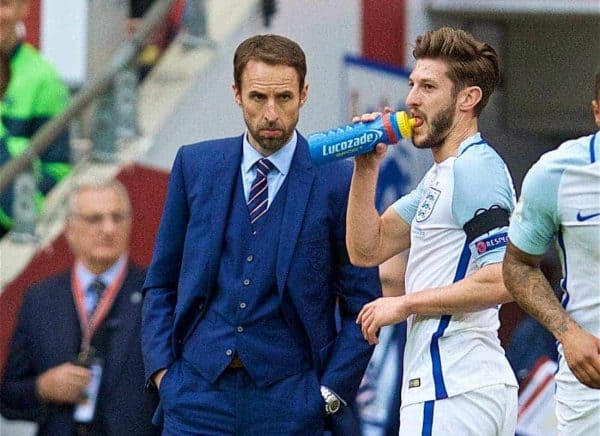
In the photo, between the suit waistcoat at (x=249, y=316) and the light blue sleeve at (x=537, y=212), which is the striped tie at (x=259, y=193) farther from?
the light blue sleeve at (x=537, y=212)

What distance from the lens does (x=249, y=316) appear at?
196 inches

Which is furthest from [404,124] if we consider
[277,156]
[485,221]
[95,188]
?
[95,188]

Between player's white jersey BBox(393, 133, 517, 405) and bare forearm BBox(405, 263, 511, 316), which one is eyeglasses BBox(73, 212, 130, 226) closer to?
player's white jersey BBox(393, 133, 517, 405)

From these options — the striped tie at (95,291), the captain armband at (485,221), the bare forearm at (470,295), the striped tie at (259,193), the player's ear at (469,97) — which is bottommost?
the striped tie at (95,291)

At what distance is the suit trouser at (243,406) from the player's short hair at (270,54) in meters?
0.99

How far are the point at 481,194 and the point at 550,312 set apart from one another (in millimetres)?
509

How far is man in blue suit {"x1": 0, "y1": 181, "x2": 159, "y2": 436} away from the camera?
6520 mm

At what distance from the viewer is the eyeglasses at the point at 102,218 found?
7.00 m

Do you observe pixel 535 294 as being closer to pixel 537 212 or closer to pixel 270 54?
pixel 537 212

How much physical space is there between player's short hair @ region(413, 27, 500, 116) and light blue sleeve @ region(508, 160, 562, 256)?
650mm

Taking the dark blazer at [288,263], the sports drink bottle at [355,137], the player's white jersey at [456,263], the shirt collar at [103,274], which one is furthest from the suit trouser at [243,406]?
the shirt collar at [103,274]

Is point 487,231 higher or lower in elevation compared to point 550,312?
higher

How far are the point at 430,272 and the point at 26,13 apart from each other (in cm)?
458

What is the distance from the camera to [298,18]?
32.1ft
